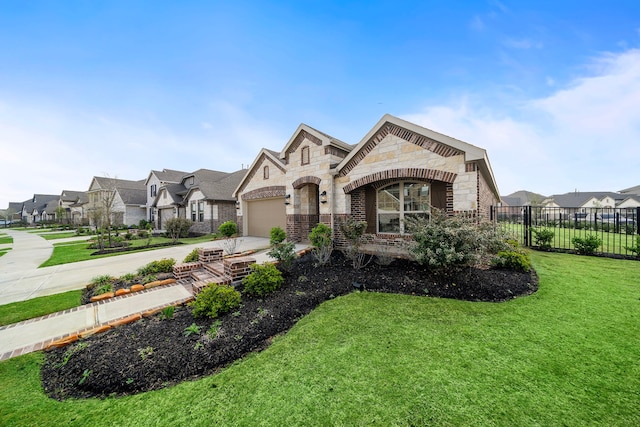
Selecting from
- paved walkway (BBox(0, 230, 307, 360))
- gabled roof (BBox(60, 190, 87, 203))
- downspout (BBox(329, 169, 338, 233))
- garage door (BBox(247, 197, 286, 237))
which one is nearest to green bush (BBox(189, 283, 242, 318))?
paved walkway (BBox(0, 230, 307, 360))

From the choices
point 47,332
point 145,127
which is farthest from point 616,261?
point 145,127

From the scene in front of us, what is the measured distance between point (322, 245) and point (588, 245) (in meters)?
10.4

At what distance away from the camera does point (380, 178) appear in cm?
848

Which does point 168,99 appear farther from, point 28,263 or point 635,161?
point 635,161

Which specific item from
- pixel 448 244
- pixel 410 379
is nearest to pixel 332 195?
pixel 448 244

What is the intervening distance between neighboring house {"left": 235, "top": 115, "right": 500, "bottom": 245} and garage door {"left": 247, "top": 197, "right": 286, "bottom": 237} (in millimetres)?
101

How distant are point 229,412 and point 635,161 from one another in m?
33.6

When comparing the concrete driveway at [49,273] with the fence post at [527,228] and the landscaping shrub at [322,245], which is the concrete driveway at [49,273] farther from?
the fence post at [527,228]

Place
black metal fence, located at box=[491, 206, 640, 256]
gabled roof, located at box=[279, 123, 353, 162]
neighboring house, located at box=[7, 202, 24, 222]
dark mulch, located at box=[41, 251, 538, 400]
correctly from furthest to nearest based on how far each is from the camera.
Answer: neighboring house, located at box=[7, 202, 24, 222]
gabled roof, located at box=[279, 123, 353, 162]
black metal fence, located at box=[491, 206, 640, 256]
dark mulch, located at box=[41, 251, 538, 400]

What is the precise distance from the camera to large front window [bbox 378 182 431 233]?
8336 mm

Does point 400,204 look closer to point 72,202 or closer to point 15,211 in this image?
point 72,202

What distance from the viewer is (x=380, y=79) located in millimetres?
12094

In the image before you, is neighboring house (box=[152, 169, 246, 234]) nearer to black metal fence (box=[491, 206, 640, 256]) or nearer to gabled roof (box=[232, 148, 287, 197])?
gabled roof (box=[232, 148, 287, 197])

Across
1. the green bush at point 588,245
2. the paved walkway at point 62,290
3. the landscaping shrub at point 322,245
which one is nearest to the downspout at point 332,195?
the landscaping shrub at point 322,245
